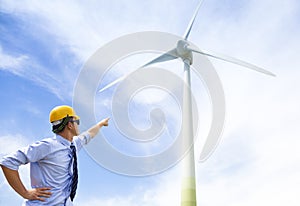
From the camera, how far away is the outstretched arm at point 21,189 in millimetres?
4930

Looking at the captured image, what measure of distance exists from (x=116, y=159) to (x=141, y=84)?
17435 millimetres

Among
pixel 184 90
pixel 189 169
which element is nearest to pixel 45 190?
pixel 189 169

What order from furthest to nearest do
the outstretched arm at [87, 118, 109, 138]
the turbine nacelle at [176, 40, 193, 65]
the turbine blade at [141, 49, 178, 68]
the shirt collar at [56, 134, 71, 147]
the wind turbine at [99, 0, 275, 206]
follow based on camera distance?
the turbine nacelle at [176, 40, 193, 65] < the turbine blade at [141, 49, 178, 68] < the wind turbine at [99, 0, 275, 206] < the outstretched arm at [87, 118, 109, 138] < the shirt collar at [56, 134, 71, 147]

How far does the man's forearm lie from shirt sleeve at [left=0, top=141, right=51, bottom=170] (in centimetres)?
8

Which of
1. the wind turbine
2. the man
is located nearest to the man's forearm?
the man

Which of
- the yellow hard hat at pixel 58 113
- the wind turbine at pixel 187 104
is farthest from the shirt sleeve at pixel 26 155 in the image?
the wind turbine at pixel 187 104

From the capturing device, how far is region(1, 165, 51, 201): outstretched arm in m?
4.93

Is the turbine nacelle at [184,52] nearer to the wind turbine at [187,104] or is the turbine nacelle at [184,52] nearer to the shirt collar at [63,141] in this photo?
the wind turbine at [187,104]

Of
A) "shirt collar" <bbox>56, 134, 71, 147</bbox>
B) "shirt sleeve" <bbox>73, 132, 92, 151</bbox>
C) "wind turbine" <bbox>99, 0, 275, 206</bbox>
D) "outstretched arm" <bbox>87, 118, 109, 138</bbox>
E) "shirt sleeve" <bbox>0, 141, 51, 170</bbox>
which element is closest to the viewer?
"shirt sleeve" <bbox>0, 141, 51, 170</bbox>

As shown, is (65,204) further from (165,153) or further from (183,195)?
(183,195)

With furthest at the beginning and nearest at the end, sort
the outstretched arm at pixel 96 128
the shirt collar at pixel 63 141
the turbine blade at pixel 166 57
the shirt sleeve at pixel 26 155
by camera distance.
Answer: the turbine blade at pixel 166 57 → the outstretched arm at pixel 96 128 → the shirt collar at pixel 63 141 → the shirt sleeve at pixel 26 155

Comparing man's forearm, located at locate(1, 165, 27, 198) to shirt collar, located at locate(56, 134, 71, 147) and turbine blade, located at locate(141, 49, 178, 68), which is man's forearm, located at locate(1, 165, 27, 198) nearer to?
shirt collar, located at locate(56, 134, 71, 147)

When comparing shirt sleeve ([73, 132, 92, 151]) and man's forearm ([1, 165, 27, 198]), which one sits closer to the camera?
man's forearm ([1, 165, 27, 198])

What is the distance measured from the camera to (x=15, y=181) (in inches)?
196
